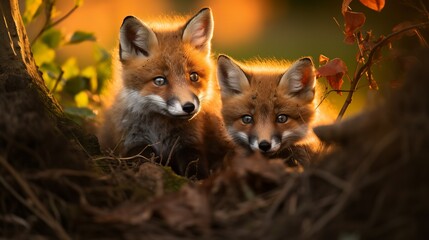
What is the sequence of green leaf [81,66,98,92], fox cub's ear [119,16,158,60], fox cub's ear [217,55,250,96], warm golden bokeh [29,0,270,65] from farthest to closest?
1. warm golden bokeh [29,0,270,65]
2. green leaf [81,66,98,92]
3. fox cub's ear [119,16,158,60]
4. fox cub's ear [217,55,250,96]

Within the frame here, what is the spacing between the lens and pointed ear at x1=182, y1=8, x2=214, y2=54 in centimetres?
534

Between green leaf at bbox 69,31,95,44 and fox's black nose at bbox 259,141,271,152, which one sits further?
green leaf at bbox 69,31,95,44

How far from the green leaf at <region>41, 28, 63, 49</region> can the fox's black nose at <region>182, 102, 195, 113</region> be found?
1641mm

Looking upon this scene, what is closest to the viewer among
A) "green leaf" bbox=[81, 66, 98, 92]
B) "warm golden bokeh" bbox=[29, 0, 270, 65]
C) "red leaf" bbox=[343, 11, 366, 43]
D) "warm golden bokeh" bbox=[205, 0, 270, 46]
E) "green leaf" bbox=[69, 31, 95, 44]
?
"red leaf" bbox=[343, 11, 366, 43]

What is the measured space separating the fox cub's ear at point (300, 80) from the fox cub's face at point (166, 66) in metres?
0.64

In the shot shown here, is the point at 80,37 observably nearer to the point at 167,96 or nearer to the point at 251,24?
the point at 167,96

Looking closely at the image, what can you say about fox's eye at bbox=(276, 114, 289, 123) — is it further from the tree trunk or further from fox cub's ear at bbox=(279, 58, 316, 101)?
the tree trunk

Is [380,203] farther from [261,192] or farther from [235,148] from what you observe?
[235,148]

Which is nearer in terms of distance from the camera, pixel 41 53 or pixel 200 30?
pixel 200 30

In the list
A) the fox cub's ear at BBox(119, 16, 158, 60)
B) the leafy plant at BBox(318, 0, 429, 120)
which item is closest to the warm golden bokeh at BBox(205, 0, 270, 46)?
the fox cub's ear at BBox(119, 16, 158, 60)

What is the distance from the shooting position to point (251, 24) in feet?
38.8

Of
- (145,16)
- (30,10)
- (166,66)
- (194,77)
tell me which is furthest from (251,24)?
(166,66)

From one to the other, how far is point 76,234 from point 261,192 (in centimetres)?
82

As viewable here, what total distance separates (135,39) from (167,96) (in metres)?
0.53
